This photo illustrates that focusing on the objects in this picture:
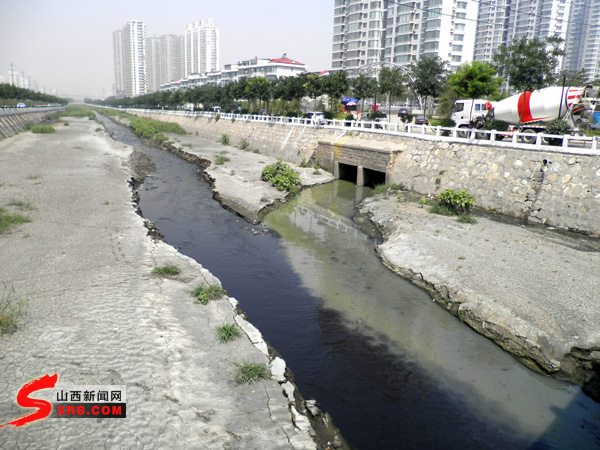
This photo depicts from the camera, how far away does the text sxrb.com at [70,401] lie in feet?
25.0

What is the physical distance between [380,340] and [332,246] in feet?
27.4

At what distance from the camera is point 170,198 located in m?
28.6

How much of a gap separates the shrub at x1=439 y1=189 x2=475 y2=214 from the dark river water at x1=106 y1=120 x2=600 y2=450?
16.1 ft

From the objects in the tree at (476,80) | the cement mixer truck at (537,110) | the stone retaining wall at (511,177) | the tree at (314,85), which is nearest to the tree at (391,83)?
the tree at (314,85)

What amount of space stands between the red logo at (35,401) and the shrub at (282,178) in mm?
22783

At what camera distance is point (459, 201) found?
2184 cm

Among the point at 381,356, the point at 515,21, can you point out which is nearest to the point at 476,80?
the point at 381,356

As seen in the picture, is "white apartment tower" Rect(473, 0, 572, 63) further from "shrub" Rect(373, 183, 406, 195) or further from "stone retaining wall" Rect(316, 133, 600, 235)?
"shrub" Rect(373, 183, 406, 195)

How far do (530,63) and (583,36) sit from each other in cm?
15275

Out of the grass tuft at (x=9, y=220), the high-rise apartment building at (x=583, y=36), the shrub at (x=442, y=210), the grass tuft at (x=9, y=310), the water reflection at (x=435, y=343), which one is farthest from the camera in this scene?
the high-rise apartment building at (x=583, y=36)

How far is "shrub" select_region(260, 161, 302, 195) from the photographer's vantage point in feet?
99.2

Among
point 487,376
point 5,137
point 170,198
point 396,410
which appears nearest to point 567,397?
point 487,376

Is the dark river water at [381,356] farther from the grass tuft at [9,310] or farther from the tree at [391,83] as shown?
the tree at [391,83]

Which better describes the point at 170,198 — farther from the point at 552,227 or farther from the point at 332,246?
the point at 552,227
